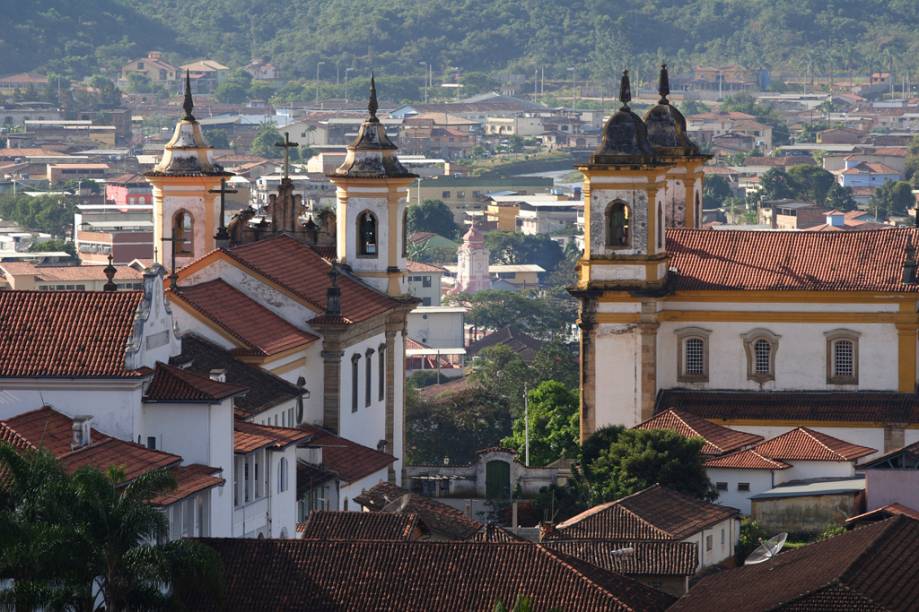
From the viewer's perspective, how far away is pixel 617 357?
7138 cm

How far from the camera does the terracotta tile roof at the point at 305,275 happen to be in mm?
67500

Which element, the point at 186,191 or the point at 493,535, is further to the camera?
the point at 186,191

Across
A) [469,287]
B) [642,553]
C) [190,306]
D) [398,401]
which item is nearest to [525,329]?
[469,287]

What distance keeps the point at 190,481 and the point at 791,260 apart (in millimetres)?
25761

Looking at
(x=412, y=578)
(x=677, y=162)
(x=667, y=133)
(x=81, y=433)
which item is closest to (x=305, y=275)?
(x=677, y=162)

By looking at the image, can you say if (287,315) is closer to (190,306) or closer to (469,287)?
(190,306)

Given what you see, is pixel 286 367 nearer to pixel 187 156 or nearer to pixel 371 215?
pixel 371 215

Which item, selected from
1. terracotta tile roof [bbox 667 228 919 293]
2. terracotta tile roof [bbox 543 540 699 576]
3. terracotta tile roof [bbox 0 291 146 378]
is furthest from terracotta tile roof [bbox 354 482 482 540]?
terracotta tile roof [bbox 667 228 919 293]

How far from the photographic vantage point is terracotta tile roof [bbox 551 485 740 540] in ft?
187

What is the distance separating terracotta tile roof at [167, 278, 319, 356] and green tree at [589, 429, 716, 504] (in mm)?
6192

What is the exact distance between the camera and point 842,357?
71.6 m

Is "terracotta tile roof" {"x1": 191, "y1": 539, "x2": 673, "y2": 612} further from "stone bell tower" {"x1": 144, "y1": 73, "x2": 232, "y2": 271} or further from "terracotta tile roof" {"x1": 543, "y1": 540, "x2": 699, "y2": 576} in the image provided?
"stone bell tower" {"x1": 144, "y1": 73, "x2": 232, "y2": 271}

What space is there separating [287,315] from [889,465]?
44.0 feet

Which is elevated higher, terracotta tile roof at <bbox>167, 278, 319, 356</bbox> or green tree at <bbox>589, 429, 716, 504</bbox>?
terracotta tile roof at <bbox>167, 278, 319, 356</bbox>
